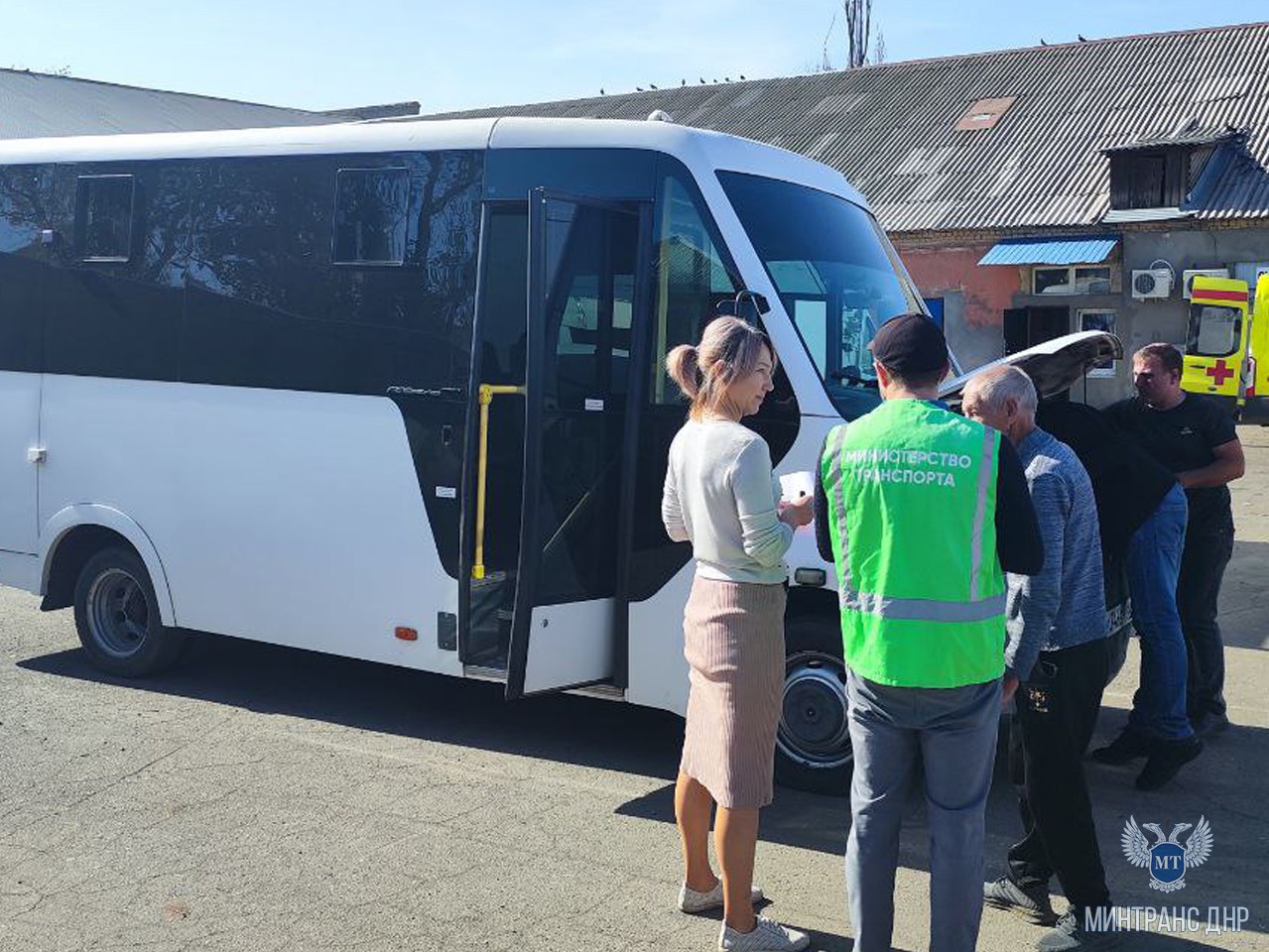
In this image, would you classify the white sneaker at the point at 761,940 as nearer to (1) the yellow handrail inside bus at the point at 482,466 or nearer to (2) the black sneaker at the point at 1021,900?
(2) the black sneaker at the point at 1021,900

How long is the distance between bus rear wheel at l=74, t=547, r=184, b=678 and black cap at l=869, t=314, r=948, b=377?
17.6ft

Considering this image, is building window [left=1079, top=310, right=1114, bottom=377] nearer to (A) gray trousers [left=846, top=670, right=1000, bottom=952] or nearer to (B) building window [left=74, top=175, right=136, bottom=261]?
(B) building window [left=74, top=175, right=136, bottom=261]

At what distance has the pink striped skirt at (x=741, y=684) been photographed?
4523 millimetres

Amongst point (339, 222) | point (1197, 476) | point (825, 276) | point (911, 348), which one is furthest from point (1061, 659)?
point (339, 222)

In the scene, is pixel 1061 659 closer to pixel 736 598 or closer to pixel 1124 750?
pixel 736 598

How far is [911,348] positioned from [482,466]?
286cm

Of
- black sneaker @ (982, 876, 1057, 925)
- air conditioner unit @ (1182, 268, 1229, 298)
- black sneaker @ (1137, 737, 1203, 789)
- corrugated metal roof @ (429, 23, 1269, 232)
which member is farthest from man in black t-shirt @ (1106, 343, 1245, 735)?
corrugated metal roof @ (429, 23, 1269, 232)

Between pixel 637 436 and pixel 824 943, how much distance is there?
2396 millimetres

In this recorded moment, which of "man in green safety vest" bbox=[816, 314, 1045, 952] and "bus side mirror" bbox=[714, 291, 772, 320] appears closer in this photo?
"man in green safety vest" bbox=[816, 314, 1045, 952]

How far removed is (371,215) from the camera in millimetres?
7082

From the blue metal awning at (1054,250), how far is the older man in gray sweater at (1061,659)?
25.4m

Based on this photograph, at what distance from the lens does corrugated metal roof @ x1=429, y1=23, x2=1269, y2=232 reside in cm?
3009

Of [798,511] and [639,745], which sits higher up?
[798,511]

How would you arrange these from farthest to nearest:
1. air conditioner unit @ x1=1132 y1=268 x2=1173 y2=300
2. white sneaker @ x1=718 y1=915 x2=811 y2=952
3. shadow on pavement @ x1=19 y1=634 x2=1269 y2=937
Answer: air conditioner unit @ x1=1132 y1=268 x2=1173 y2=300
shadow on pavement @ x1=19 y1=634 x2=1269 y2=937
white sneaker @ x1=718 y1=915 x2=811 y2=952
